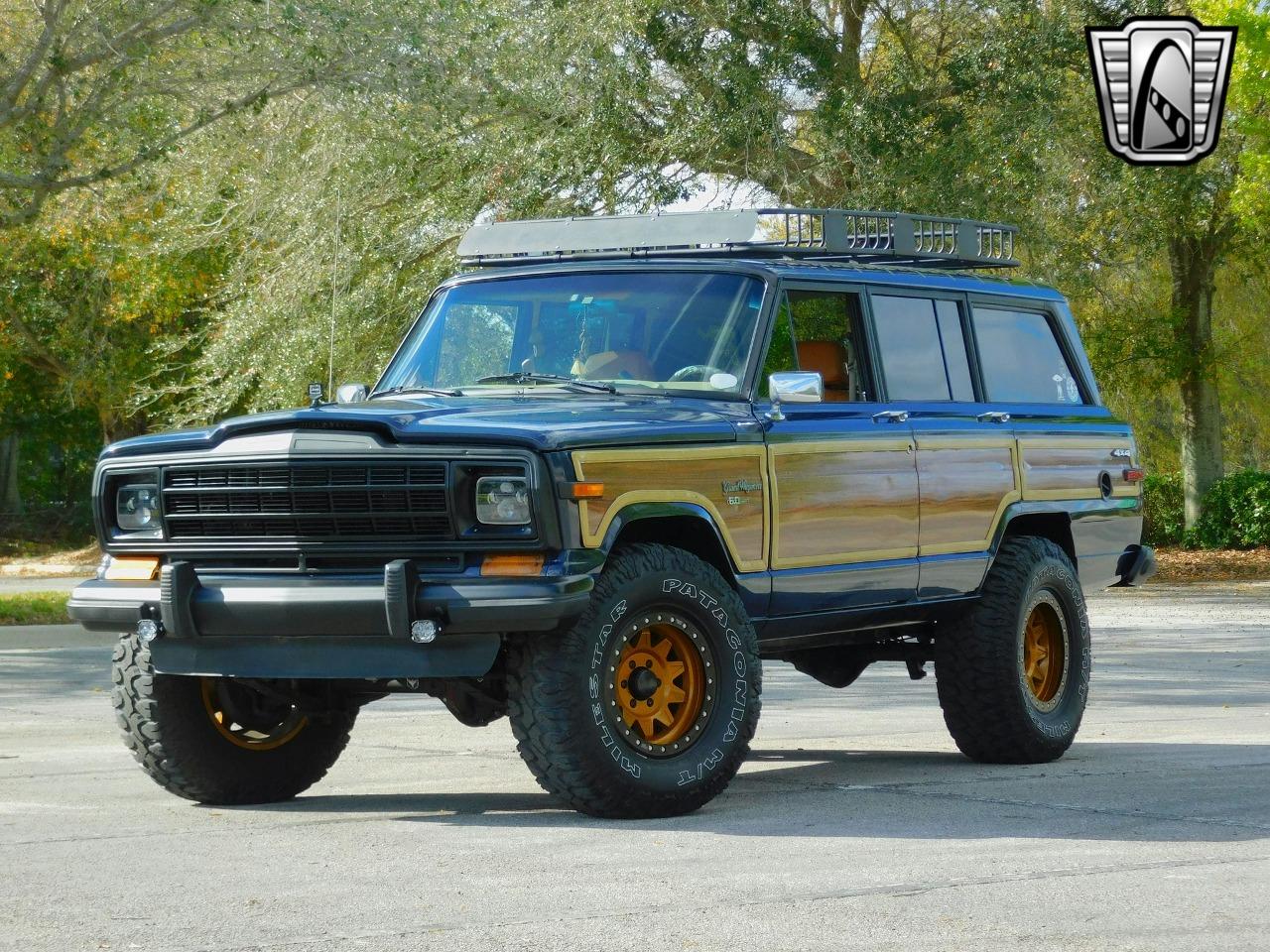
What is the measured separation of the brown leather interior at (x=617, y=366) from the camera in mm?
8148

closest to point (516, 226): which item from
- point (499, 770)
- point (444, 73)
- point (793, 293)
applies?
point (793, 293)

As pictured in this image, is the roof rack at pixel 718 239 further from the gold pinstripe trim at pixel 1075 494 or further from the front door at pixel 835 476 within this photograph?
the gold pinstripe trim at pixel 1075 494

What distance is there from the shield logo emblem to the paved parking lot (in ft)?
50.6

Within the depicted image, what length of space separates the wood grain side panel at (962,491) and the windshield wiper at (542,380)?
1.58 metres

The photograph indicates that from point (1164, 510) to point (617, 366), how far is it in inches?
1077

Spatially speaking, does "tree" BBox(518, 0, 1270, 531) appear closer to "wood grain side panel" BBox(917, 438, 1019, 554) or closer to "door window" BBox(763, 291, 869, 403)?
"wood grain side panel" BBox(917, 438, 1019, 554)

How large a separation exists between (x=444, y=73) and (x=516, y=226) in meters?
10.9

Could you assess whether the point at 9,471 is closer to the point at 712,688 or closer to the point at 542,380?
the point at 542,380

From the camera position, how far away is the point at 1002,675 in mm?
9109

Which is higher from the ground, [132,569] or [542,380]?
[542,380]

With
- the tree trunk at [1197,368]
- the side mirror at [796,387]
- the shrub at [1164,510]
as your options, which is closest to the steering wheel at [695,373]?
the side mirror at [796,387]

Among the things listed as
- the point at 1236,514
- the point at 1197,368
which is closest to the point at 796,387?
the point at 1197,368

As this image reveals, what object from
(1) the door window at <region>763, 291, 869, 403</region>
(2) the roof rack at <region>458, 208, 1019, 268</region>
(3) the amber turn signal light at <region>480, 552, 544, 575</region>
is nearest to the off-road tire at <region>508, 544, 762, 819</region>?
(3) the amber turn signal light at <region>480, 552, 544, 575</region>

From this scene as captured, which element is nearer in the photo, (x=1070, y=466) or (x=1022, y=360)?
(x=1070, y=466)
